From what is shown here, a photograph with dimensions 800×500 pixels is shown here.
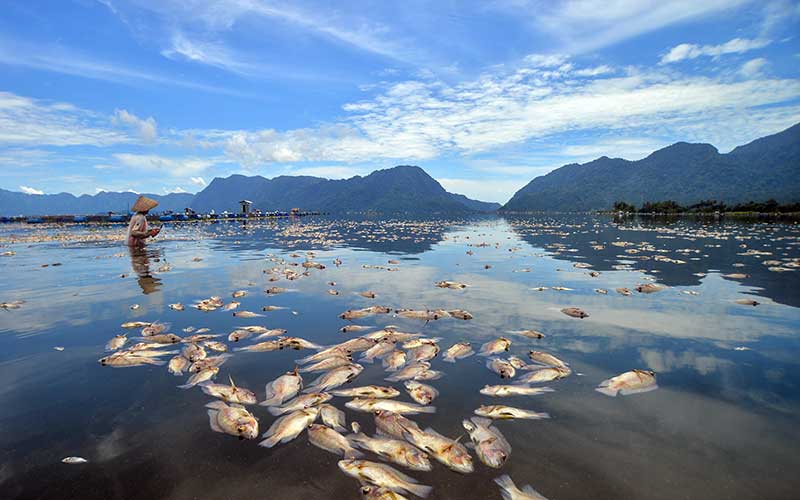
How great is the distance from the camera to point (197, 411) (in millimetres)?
6000

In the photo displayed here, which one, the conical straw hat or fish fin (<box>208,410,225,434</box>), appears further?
the conical straw hat

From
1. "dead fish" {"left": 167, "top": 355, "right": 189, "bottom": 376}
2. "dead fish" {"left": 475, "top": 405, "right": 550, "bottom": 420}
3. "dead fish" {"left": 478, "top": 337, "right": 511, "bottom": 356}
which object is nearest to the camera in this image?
"dead fish" {"left": 475, "top": 405, "right": 550, "bottom": 420}

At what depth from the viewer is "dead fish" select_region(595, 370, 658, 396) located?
6559 mm

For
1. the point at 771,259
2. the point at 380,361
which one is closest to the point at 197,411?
the point at 380,361

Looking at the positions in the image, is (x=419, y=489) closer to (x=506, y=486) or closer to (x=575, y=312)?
(x=506, y=486)

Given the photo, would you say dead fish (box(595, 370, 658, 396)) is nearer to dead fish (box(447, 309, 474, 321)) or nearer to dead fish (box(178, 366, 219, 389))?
dead fish (box(447, 309, 474, 321))

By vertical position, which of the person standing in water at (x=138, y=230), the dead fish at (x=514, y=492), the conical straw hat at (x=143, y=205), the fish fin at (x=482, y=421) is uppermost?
the conical straw hat at (x=143, y=205)

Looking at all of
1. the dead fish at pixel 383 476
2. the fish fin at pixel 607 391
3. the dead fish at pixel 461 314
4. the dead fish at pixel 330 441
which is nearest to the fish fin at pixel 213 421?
the dead fish at pixel 330 441

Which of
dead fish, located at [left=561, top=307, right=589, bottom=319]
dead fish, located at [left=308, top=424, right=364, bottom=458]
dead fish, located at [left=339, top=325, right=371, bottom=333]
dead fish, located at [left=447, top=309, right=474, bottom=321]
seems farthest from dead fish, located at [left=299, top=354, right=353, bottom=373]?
dead fish, located at [left=561, top=307, right=589, bottom=319]

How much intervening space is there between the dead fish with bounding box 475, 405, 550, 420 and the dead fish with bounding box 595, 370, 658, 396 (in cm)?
160

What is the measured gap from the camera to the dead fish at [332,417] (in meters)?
5.51

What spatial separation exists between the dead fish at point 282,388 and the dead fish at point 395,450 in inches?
66.1

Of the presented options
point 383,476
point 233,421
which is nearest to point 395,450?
point 383,476

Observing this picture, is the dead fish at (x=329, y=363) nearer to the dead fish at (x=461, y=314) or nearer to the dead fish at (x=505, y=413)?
the dead fish at (x=505, y=413)
